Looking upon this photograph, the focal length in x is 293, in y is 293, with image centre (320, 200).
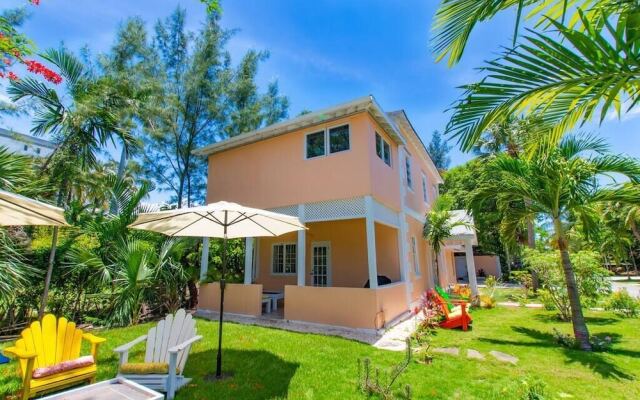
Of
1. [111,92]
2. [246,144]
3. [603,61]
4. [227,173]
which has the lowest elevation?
[603,61]

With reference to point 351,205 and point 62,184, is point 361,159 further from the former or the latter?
point 62,184

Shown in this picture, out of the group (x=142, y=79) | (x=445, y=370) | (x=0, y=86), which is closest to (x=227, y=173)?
(x=0, y=86)

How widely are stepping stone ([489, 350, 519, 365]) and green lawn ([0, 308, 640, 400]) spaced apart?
0.42 ft

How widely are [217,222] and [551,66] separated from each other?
5.06 meters

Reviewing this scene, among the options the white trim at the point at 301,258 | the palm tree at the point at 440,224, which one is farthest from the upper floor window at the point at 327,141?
the palm tree at the point at 440,224

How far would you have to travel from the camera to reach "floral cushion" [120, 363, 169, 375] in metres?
4.00

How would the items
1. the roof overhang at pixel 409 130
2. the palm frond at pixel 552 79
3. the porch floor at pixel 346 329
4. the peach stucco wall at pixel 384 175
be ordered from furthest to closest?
the roof overhang at pixel 409 130 < the peach stucco wall at pixel 384 175 < the porch floor at pixel 346 329 < the palm frond at pixel 552 79

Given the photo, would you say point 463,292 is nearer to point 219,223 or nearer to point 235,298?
point 235,298

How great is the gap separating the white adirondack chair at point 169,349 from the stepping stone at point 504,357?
5638 mm

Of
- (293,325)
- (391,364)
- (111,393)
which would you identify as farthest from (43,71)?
(391,364)

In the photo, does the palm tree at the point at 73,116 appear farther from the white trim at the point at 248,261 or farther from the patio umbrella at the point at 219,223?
the patio umbrella at the point at 219,223

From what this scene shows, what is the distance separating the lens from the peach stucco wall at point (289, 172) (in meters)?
8.77

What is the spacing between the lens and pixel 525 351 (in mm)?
6238

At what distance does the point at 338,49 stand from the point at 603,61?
29.6 feet
